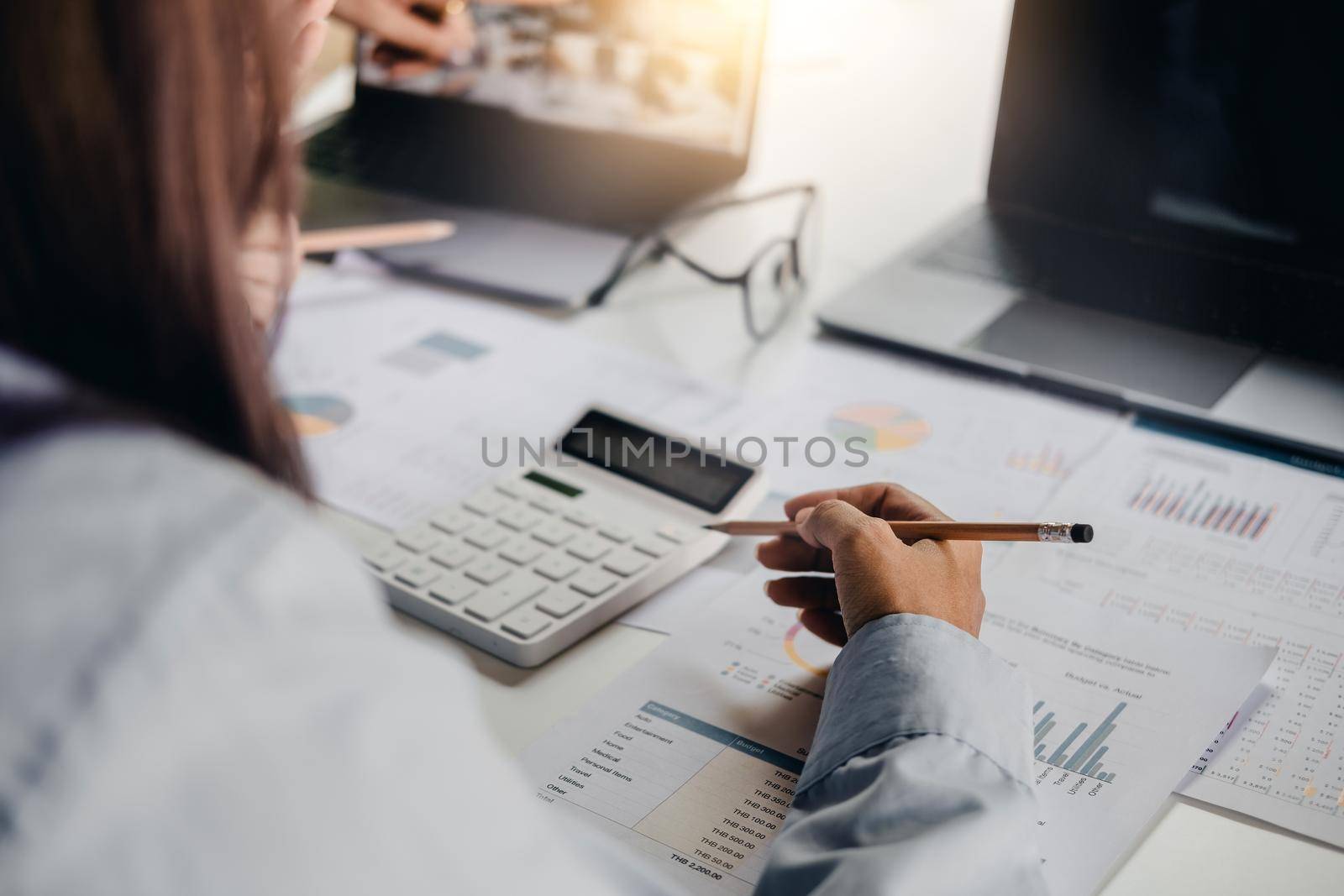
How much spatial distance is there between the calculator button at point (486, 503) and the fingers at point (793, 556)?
160 mm

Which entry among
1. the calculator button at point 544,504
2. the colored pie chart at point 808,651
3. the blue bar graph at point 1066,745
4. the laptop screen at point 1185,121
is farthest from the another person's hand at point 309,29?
the laptop screen at point 1185,121

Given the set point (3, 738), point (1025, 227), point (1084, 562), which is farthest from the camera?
point (1025, 227)

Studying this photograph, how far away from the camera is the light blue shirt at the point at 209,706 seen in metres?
0.26

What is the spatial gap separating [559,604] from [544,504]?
91 mm

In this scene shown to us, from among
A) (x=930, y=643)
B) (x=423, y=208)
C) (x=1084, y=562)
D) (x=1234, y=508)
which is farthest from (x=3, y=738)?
(x=423, y=208)

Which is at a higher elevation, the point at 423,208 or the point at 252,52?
the point at 252,52

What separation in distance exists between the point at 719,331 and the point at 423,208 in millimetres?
340

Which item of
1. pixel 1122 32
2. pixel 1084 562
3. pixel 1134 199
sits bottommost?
pixel 1084 562

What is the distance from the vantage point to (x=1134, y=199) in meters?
1.02

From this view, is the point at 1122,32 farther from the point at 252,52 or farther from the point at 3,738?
the point at 3,738

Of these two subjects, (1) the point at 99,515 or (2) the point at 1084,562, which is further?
(2) the point at 1084,562

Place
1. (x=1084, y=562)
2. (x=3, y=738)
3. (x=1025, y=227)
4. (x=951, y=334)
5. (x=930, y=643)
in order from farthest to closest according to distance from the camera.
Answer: (x=1025, y=227), (x=951, y=334), (x=1084, y=562), (x=930, y=643), (x=3, y=738)

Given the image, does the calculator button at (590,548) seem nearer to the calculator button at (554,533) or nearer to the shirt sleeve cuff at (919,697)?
the calculator button at (554,533)
